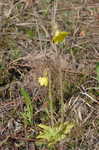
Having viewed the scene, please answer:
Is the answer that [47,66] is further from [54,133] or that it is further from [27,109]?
[54,133]

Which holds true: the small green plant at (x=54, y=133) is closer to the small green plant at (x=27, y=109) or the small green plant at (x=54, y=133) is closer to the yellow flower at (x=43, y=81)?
the small green plant at (x=27, y=109)

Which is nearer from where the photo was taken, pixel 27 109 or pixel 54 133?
pixel 54 133

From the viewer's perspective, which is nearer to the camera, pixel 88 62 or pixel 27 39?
pixel 88 62

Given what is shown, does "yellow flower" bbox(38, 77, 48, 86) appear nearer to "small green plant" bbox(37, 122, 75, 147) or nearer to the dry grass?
the dry grass

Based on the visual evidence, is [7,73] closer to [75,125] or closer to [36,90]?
[36,90]

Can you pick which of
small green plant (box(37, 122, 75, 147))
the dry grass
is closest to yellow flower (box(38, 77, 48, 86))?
the dry grass

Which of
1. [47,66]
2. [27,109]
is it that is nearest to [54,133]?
[27,109]

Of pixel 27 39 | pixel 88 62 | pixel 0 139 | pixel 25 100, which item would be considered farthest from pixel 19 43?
pixel 0 139
